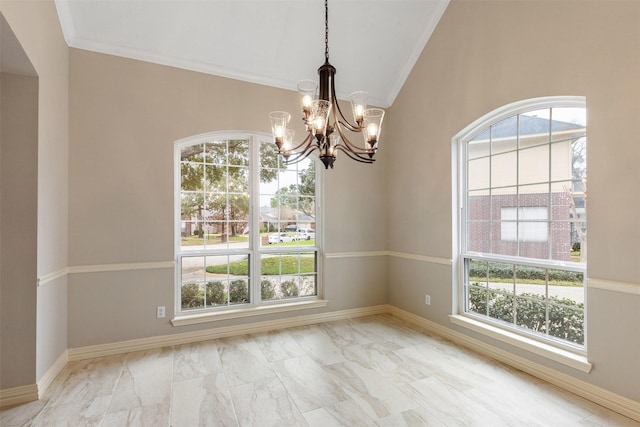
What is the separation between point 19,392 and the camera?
92.0 inches

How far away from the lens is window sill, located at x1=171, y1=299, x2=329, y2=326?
134 inches

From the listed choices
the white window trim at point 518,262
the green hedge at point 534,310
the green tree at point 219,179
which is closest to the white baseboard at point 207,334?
the green tree at point 219,179

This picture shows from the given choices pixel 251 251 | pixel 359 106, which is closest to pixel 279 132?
pixel 359 106

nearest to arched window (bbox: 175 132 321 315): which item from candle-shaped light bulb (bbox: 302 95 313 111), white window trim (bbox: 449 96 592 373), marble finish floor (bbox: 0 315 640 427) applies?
marble finish floor (bbox: 0 315 640 427)

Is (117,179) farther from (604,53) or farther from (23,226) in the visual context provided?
(604,53)

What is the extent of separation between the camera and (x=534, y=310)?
2873mm

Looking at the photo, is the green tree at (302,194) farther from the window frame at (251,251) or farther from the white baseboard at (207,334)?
the white baseboard at (207,334)

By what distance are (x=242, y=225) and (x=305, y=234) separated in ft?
2.66

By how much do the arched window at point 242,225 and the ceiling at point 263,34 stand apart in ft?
2.78

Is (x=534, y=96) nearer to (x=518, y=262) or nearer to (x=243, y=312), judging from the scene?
(x=518, y=262)

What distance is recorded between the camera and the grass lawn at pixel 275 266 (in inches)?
146

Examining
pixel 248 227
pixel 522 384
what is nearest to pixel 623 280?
pixel 522 384

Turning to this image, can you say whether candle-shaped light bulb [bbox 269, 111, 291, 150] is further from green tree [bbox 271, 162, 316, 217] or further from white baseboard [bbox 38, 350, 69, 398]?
white baseboard [bbox 38, 350, 69, 398]

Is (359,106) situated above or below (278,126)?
above
